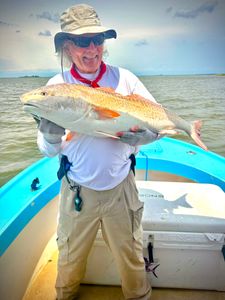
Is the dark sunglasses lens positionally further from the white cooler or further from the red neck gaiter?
the white cooler

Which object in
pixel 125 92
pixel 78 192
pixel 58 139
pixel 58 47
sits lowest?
pixel 78 192

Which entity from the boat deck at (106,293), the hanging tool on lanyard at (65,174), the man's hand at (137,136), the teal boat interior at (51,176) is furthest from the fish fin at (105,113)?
the boat deck at (106,293)

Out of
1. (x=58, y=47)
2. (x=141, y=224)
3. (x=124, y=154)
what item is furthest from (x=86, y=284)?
(x=58, y=47)

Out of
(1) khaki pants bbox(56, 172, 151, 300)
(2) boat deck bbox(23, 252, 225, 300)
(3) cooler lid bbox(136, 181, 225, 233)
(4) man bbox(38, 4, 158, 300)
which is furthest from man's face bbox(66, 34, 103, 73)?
(2) boat deck bbox(23, 252, 225, 300)

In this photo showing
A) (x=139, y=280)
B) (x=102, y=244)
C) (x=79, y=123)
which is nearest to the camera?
(x=79, y=123)

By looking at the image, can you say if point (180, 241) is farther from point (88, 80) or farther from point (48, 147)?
point (88, 80)

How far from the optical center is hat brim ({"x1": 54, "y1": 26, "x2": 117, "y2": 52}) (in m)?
1.69

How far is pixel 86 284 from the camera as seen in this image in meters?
2.50

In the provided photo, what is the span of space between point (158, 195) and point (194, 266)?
643 millimetres

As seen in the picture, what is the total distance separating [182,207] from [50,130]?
131 centimetres

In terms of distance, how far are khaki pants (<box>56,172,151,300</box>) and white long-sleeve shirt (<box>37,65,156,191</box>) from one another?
0.25 ft

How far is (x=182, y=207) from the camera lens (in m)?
2.30

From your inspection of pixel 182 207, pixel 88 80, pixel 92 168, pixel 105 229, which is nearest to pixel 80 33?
pixel 88 80

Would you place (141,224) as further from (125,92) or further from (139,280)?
(125,92)
